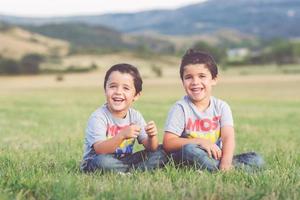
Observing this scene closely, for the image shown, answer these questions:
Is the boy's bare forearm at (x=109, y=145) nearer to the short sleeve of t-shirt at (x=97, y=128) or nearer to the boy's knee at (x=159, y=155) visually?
the short sleeve of t-shirt at (x=97, y=128)

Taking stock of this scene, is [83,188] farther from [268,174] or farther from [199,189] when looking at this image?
[268,174]

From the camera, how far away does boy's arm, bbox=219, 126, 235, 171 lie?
19.0ft

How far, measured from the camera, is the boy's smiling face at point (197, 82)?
6141mm

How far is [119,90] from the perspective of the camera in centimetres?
593

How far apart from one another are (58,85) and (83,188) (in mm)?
75210

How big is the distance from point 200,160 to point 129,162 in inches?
29.2

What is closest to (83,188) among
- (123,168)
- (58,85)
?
(123,168)

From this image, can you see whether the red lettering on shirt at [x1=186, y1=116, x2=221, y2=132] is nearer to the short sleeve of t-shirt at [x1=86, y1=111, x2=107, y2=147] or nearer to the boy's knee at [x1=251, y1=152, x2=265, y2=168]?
the boy's knee at [x1=251, y1=152, x2=265, y2=168]

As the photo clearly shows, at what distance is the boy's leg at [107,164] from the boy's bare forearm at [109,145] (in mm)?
57

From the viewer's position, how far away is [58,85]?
7862 cm

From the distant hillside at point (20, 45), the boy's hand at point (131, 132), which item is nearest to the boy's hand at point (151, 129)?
the boy's hand at point (131, 132)

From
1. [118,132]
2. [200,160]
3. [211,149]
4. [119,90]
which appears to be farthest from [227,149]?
[119,90]

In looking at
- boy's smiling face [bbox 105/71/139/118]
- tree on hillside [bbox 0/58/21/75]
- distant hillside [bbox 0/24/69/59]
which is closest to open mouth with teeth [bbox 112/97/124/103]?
boy's smiling face [bbox 105/71/139/118]

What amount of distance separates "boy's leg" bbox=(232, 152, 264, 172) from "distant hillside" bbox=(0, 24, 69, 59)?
119238mm
